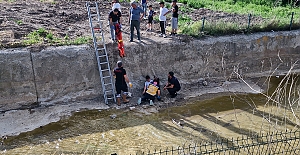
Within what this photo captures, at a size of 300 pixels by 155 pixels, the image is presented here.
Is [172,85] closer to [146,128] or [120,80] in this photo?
[120,80]

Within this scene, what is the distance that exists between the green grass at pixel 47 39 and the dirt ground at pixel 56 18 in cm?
30

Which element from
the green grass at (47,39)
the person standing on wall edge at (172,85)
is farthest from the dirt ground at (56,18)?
the person standing on wall edge at (172,85)

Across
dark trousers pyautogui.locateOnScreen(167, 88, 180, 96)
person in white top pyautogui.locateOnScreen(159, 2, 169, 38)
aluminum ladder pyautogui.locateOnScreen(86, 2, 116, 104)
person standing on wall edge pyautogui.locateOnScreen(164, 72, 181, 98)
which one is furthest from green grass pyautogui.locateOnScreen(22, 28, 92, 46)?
dark trousers pyautogui.locateOnScreen(167, 88, 180, 96)

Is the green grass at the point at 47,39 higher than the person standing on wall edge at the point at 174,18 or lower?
lower

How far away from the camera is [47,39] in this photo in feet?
42.9

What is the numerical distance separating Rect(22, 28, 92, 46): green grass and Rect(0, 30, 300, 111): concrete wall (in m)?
0.45

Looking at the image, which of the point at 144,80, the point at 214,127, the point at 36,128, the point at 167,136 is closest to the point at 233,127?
the point at 214,127

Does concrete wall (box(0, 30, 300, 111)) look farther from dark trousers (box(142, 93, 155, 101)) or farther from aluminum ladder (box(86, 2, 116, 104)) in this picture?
dark trousers (box(142, 93, 155, 101))

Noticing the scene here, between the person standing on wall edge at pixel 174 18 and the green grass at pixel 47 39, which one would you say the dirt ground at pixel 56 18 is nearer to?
the green grass at pixel 47 39

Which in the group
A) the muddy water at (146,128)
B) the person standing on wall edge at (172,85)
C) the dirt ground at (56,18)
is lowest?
the muddy water at (146,128)

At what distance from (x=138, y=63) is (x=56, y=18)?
17.0ft

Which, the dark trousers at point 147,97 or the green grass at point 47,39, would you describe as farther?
the green grass at point 47,39

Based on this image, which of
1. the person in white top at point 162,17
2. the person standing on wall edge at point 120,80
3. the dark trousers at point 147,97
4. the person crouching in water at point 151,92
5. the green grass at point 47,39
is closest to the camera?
the person standing on wall edge at point 120,80

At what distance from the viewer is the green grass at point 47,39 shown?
12680mm
